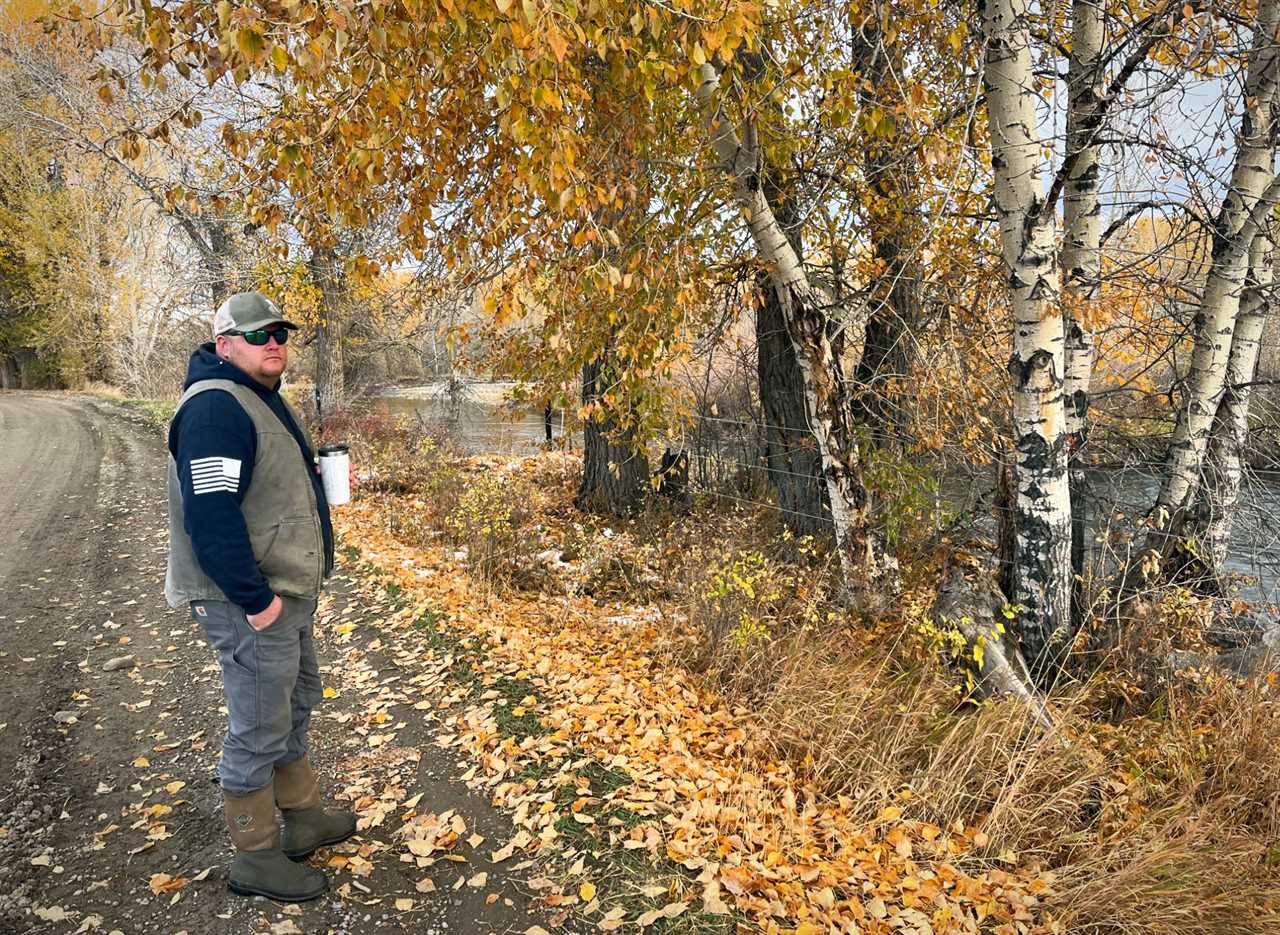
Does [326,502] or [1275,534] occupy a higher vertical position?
[326,502]

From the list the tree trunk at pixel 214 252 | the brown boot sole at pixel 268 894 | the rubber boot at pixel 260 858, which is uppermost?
the tree trunk at pixel 214 252

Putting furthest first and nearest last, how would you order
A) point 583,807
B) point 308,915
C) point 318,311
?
point 318,311 < point 583,807 < point 308,915

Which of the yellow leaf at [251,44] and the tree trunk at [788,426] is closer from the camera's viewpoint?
the yellow leaf at [251,44]

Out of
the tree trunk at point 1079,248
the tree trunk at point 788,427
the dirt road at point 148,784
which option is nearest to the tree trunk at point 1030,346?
the tree trunk at point 1079,248

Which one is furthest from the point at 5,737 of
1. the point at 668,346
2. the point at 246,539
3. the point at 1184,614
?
the point at 1184,614

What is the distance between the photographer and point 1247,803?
3.90 metres

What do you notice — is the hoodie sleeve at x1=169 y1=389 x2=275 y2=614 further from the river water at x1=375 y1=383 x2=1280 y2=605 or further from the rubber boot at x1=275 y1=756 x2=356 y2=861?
the river water at x1=375 y1=383 x2=1280 y2=605

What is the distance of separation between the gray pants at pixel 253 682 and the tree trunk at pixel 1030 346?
4.20 meters

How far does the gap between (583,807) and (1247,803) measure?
3.51 meters

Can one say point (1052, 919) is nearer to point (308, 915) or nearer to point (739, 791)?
point (739, 791)

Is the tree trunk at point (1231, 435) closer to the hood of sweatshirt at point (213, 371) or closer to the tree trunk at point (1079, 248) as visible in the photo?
the tree trunk at point (1079, 248)

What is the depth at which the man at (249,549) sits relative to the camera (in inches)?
99.5

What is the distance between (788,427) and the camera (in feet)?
23.9

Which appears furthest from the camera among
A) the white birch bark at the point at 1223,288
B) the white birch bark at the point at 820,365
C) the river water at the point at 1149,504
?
the river water at the point at 1149,504
